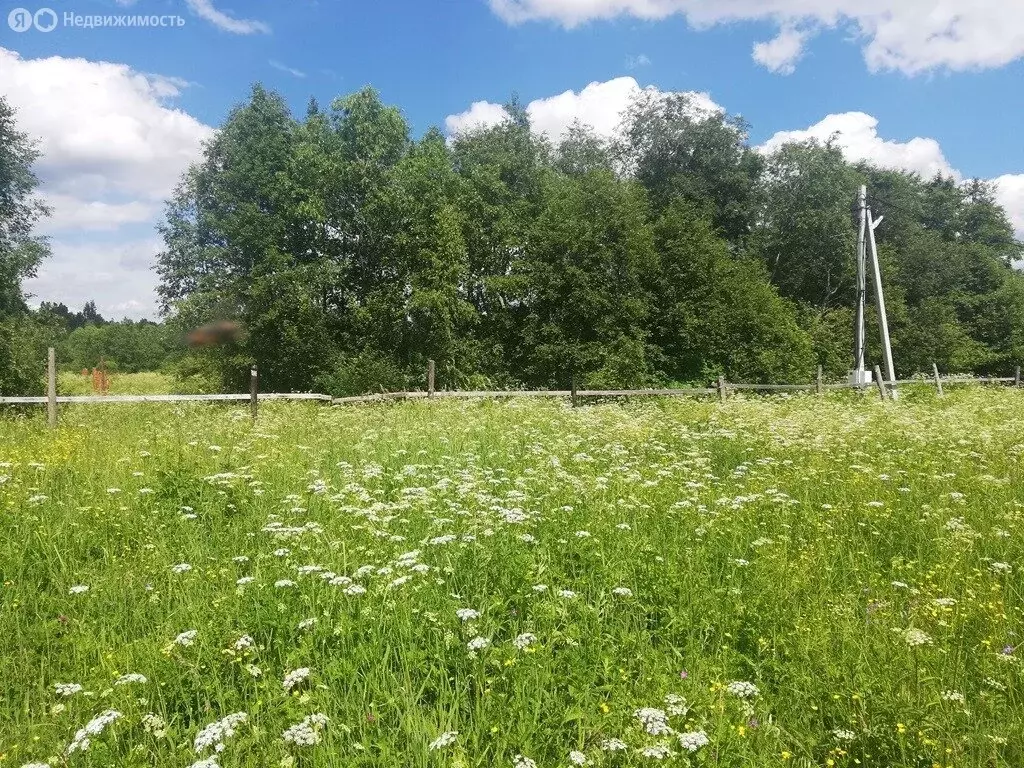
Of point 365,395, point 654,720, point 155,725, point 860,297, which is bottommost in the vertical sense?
point 155,725

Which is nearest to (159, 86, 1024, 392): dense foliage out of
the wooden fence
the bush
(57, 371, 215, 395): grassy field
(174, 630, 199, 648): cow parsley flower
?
the bush

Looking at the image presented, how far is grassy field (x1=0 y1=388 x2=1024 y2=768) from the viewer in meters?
3.15

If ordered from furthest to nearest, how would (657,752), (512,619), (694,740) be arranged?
(512,619) < (694,740) < (657,752)

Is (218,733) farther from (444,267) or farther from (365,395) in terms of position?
(444,267)

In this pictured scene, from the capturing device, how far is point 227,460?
8.27 metres

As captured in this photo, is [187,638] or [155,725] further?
[187,638]

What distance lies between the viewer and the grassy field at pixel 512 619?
3152mm

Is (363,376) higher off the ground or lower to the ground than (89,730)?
higher

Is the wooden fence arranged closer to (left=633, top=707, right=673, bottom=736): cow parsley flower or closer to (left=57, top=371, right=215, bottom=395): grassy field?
(left=57, top=371, right=215, bottom=395): grassy field

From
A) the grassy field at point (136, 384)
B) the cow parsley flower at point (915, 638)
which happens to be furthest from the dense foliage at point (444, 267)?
the cow parsley flower at point (915, 638)

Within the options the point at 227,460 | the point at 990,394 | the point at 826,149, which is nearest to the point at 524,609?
the point at 227,460

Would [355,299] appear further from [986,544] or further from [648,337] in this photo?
[986,544]

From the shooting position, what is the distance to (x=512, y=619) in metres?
4.13

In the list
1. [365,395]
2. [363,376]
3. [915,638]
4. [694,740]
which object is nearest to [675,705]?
[694,740]
